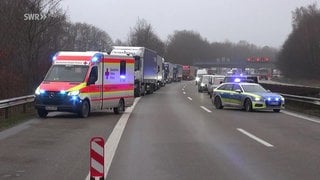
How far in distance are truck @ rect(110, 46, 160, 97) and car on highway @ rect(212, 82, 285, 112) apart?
12869 millimetres

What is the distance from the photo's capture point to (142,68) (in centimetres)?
4488

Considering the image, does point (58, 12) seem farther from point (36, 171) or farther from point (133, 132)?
point (36, 171)

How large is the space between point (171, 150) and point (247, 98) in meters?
15.0

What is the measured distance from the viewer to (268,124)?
19.6 metres

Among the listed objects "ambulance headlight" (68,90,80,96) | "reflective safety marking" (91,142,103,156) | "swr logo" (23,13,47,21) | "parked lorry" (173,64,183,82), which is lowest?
"parked lorry" (173,64,183,82)

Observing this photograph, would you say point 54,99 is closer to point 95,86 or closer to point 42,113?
point 42,113

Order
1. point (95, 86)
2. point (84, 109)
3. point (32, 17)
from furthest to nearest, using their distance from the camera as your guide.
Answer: point (32, 17)
point (95, 86)
point (84, 109)

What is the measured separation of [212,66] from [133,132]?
546ft

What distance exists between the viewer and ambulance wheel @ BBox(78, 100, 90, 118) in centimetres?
2134

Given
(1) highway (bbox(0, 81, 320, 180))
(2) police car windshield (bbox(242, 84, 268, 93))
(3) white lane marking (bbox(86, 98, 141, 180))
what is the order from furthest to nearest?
(2) police car windshield (bbox(242, 84, 268, 93))
(3) white lane marking (bbox(86, 98, 141, 180))
(1) highway (bbox(0, 81, 320, 180))

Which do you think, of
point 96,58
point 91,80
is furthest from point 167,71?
point 91,80

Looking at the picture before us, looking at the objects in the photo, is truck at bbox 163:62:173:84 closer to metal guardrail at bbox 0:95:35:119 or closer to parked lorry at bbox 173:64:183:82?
parked lorry at bbox 173:64:183:82

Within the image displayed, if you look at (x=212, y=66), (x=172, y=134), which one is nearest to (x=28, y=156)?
(x=172, y=134)

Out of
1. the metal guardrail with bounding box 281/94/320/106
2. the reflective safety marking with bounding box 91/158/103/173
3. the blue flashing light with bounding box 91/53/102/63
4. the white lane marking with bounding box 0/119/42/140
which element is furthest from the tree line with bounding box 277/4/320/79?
the reflective safety marking with bounding box 91/158/103/173
